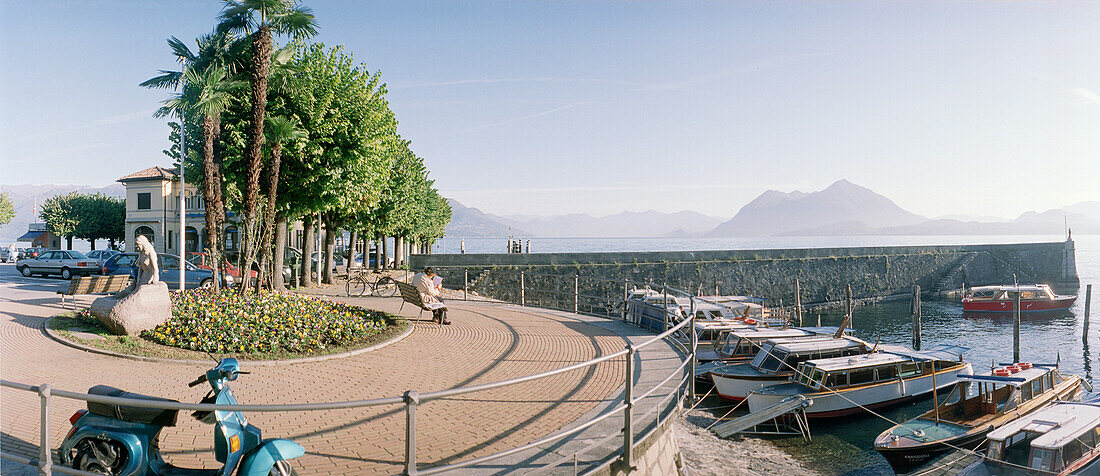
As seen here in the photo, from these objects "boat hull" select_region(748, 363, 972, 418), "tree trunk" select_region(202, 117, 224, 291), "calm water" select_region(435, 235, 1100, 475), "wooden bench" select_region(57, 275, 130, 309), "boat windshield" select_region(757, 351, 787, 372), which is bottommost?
"calm water" select_region(435, 235, 1100, 475)

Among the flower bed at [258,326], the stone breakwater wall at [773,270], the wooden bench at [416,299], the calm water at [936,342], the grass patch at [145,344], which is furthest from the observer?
the stone breakwater wall at [773,270]

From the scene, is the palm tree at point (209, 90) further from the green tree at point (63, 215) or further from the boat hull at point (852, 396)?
the green tree at point (63, 215)

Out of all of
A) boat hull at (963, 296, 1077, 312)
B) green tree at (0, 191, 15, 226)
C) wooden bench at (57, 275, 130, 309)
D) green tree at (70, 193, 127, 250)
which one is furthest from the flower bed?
green tree at (0, 191, 15, 226)

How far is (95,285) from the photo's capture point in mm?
14250

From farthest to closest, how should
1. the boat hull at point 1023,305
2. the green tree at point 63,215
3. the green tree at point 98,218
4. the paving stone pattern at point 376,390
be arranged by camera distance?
1. the green tree at point 98,218
2. the green tree at point 63,215
3. the boat hull at point 1023,305
4. the paving stone pattern at point 376,390

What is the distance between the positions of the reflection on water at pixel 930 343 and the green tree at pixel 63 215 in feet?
226

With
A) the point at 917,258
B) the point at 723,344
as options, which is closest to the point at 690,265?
the point at 723,344

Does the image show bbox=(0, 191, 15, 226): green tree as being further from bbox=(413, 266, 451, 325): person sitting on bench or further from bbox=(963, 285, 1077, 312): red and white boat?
bbox=(963, 285, 1077, 312): red and white boat

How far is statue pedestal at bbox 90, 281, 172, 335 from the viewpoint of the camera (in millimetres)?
9891

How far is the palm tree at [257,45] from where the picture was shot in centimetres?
1434

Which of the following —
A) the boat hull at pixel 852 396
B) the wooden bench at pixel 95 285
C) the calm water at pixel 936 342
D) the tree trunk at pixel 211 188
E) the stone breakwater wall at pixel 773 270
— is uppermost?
the tree trunk at pixel 211 188

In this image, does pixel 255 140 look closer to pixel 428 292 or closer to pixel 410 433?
pixel 428 292

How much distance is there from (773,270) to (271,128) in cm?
4119

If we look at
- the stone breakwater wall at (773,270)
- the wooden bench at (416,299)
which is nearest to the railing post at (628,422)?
the wooden bench at (416,299)
